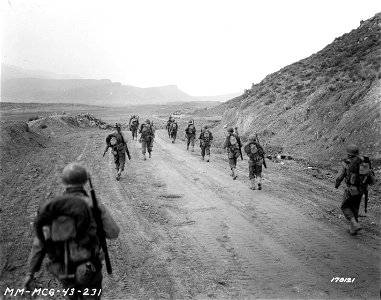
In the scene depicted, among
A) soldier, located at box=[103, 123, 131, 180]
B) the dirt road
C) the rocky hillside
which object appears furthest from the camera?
the rocky hillside

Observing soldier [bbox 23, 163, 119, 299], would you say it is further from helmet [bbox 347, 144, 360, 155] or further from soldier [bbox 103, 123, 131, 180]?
soldier [bbox 103, 123, 131, 180]

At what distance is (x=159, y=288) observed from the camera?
16.9ft

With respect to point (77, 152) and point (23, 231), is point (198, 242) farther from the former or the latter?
point (77, 152)

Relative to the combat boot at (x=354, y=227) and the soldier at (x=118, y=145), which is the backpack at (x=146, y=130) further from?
the combat boot at (x=354, y=227)

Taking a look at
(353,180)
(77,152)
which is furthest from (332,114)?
(77,152)

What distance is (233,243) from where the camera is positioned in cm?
676

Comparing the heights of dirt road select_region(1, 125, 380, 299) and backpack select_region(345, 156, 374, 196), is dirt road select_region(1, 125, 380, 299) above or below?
below

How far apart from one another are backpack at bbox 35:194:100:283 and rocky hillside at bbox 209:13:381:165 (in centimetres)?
1231

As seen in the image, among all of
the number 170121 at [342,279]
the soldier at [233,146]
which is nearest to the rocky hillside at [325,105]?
the soldier at [233,146]

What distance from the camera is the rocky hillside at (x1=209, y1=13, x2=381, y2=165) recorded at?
50.0 feet

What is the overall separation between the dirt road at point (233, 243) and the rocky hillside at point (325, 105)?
460 centimetres

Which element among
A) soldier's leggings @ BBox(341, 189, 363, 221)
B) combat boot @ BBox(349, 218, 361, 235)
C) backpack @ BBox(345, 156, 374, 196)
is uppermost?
backpack @ BBox(345, 156, 374, 196)

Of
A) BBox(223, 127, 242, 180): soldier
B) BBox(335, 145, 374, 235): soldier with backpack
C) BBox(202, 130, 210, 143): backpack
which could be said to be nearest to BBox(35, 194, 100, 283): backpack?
BBox(335, 145, 374, 235): soldier with backpack

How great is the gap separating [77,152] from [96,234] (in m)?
15.4
